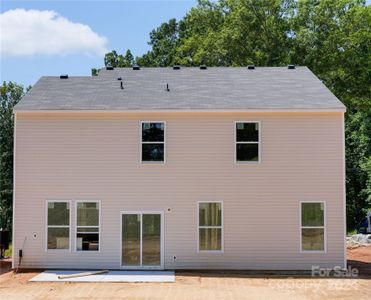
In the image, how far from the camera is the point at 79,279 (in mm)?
16828

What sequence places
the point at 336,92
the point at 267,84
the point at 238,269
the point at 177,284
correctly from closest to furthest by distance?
the point at 177,284, the point at 238,269, the point at 267,84, the point at 336,92

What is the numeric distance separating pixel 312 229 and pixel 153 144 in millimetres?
6111

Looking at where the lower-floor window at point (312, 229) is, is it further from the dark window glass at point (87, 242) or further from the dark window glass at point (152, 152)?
the dark window glass at point (87, 242)

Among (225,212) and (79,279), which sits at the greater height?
(225,212)

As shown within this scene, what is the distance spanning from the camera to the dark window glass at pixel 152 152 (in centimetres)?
1889

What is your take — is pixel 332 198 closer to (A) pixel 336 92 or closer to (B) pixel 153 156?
(B) pixel 153 156

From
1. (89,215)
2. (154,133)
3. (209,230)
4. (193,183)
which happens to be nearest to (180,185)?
(193,183)

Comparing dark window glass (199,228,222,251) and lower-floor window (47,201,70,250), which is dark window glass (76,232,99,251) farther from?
dark window glass (199,228,222,251)

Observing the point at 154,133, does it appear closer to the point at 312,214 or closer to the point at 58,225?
the point at 58,225

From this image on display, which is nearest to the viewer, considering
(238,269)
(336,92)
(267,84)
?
(238,269)

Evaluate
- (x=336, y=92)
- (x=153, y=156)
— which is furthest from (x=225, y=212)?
(x=336, y=92)

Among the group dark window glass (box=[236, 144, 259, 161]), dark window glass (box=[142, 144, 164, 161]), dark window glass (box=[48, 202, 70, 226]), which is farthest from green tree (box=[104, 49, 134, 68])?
dark window glass (box=[236, 144, 259, 161])

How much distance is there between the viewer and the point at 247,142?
18859 millimetres

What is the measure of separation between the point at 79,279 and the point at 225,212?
5.29 m
